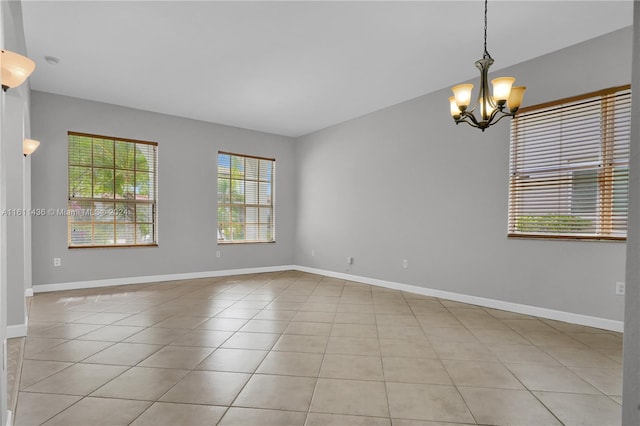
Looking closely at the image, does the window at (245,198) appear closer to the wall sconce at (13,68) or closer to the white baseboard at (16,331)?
the white baseboard at (16,331)

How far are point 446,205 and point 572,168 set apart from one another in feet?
4.85

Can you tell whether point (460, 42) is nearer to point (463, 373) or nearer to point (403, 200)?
point (403, 200)

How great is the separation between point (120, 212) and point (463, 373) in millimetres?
5460

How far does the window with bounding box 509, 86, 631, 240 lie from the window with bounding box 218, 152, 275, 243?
466 centimetres

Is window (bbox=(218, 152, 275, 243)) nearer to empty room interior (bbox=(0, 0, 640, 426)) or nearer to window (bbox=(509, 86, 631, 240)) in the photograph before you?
empty room interior (bbox=(0, 0, 640, 426))

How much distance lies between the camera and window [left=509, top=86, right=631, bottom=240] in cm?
325

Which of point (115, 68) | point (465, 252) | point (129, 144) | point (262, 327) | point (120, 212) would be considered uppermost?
point (115, 68)

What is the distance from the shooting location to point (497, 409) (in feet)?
6.19

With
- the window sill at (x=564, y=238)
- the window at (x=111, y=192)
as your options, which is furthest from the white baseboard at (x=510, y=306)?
the window at (x=111, y=192)

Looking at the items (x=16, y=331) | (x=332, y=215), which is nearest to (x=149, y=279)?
(x=16, y=331)

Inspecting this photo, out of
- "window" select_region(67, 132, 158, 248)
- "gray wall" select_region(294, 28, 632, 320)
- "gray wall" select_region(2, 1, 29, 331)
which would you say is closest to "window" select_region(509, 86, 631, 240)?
"gray wall" select_region(294, 28, 632, 320)

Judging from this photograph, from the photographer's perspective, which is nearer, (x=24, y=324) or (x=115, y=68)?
(x=24, y=324)

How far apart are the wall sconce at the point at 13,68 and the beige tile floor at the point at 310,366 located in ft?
6.10

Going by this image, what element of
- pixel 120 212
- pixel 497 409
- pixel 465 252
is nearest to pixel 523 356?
pixel 497 409
